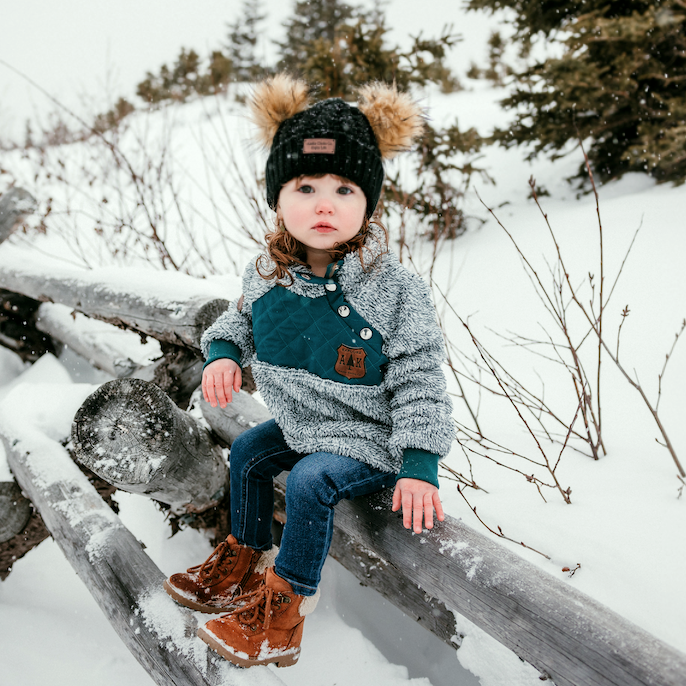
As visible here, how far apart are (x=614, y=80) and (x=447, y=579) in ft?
15.2

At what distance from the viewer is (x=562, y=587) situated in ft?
3.51

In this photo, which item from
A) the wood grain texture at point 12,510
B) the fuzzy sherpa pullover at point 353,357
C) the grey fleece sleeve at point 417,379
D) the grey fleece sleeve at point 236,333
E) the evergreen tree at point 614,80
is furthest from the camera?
the evergreen tree at point 614,80

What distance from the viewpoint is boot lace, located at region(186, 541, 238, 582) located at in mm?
1603

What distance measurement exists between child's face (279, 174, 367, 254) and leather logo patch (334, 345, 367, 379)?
350mm

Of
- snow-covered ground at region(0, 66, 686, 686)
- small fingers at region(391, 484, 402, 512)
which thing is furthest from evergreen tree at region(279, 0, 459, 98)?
small fingers at region(391, 484, 402, 512)

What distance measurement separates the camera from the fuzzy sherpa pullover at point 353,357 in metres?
1.47

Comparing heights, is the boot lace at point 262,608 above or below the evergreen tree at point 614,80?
below

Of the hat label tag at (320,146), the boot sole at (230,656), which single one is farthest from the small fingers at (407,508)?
the hat label tag at (320,146)

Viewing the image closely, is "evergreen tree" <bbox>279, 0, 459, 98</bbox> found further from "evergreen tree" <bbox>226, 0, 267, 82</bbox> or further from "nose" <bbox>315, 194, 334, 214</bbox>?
"evergreen tree" <bbox>226, 0, 267, 82</bbox>

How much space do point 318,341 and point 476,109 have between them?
37.9 feet

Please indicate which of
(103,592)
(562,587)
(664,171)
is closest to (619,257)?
(664,171)

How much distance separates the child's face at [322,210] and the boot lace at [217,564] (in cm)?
109

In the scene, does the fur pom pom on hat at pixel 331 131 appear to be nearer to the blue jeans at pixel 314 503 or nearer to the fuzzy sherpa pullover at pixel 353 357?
the fuzzy sherpa pullover at pixel 353 357

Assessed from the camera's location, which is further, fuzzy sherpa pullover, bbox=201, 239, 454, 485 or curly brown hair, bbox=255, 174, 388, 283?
curly brown hair, bbox=255, 174, 388, 283
